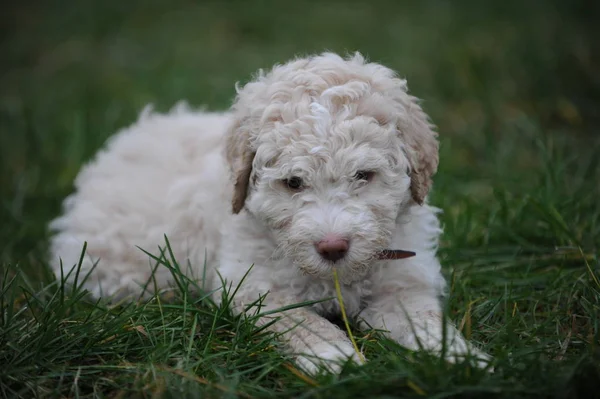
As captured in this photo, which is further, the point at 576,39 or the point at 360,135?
the point at 576,39

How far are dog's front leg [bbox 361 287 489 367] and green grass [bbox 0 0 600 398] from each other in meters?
0.15

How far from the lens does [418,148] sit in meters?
3.66

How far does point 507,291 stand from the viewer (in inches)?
160

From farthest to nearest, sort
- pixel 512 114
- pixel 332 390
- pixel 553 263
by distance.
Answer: pixel 512 114 → pixel 553 263 → pixel 332 390

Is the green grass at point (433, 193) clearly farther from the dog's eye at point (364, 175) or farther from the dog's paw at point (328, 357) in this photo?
the dog's eye at point (364, 175)

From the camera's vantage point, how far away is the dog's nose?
3.20 m

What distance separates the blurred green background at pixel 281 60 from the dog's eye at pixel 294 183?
1.74 metres

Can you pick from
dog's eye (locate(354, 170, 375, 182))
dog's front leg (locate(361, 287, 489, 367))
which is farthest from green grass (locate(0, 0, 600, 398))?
dog's eye (locate(354, 170, 375, 182))

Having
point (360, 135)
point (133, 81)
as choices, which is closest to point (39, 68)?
point (133, 81)

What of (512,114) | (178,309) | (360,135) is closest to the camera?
(360,135)

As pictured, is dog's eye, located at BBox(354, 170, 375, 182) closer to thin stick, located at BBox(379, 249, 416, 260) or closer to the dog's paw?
thin stick, located at BBox(379, 249, 416, 260)

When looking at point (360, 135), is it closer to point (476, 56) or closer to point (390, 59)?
point (476, 56)

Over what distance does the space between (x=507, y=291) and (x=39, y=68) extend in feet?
27.8

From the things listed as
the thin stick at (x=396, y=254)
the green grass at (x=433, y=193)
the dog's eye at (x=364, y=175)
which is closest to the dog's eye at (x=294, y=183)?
the dog's eye at (x=364, y=175)
